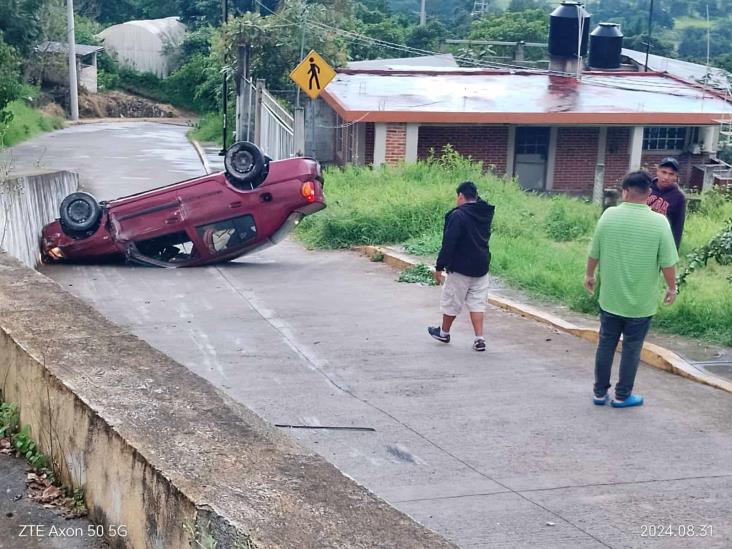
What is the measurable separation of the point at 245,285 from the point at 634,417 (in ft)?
22.3

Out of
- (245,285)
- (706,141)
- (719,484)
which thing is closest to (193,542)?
(719,484)

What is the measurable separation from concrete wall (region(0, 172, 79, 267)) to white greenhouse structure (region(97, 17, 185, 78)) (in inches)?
1753

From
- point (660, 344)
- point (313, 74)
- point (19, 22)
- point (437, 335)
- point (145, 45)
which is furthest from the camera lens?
point (145, 45)

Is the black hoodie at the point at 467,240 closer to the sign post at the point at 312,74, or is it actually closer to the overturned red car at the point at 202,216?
the overturned red car at the point at 202,216

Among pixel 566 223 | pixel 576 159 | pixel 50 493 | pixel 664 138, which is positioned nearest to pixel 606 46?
pixel 664 138

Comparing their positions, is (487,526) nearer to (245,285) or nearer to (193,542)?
(193,542)

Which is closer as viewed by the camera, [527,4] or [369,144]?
[369,144]

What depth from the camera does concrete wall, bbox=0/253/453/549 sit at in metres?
3.10

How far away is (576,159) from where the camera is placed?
27.3 m

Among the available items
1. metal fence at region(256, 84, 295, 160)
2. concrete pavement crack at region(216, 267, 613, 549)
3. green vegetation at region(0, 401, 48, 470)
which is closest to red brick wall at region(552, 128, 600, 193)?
metal fence at region(256, 84, 295, 160)

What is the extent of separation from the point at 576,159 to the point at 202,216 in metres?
15.4

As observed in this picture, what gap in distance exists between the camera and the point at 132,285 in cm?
1308

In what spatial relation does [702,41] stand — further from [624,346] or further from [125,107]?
[624,346]

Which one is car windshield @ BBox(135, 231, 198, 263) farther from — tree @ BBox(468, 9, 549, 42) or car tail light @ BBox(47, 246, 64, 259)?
tree @ BBox(468, 9, 549, 42)
